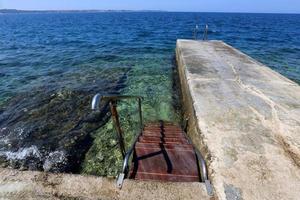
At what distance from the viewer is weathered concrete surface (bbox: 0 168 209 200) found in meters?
2.30

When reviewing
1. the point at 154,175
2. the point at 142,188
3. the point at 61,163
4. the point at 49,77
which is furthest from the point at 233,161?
the point at 49,77

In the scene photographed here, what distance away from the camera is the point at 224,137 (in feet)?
12.1

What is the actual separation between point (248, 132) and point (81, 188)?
2.81 metres

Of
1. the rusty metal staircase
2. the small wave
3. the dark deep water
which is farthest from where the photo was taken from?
the dark deep water

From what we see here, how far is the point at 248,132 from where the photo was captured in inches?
150

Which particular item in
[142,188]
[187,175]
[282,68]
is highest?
[142,188]

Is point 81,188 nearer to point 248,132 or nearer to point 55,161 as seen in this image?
point 248,132

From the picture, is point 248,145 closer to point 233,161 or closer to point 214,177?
point 233,161

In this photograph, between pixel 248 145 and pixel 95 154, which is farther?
pixel 95 154

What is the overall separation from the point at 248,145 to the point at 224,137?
0.38 m

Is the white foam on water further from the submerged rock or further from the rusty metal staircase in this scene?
the rusty metal staircase

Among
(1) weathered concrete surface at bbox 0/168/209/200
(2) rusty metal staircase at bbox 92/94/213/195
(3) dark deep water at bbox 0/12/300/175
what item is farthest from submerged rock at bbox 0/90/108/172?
(1) weathered concrete surface at bbox 0/168/209/200

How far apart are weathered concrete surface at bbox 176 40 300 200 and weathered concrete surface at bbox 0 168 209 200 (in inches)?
21.6

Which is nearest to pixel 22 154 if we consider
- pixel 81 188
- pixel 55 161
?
pixel 55 161
